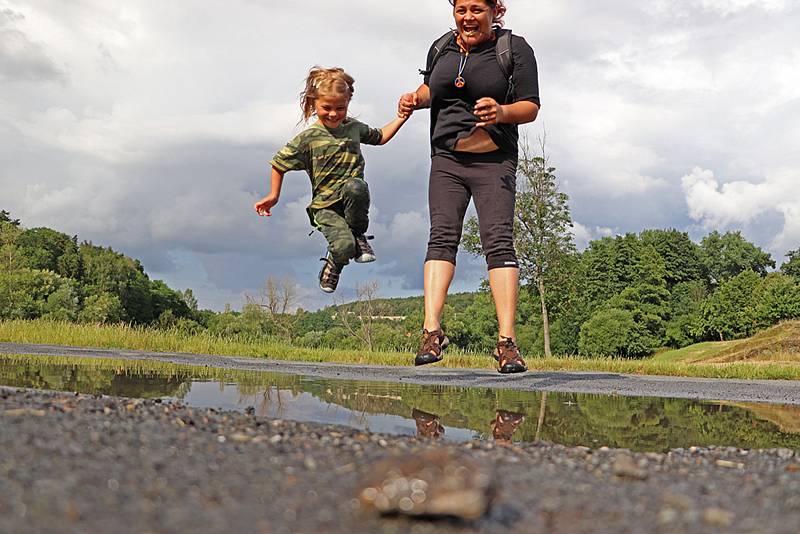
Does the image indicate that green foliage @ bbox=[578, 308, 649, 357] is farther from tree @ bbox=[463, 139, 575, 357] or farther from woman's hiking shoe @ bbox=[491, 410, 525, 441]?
woman's hiking shoe @ bbox=[491, 410, 525, 441]

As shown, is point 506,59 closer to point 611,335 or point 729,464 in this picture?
point 729,464

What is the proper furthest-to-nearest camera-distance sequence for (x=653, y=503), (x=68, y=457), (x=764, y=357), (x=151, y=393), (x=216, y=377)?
(x=764, y=357) < (x=216, y=377) < (x=151, y=393) < (x=68, y=457) < (x=653, y=503)

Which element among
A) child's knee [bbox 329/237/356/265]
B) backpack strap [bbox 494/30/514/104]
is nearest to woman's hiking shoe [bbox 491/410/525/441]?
child's knee [bbox 329/237/356/265]

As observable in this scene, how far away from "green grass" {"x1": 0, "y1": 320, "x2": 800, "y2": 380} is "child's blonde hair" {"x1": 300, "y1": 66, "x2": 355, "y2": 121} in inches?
261

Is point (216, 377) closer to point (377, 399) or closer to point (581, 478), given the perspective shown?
point (377, 399)

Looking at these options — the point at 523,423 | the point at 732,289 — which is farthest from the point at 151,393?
the point at 732,289

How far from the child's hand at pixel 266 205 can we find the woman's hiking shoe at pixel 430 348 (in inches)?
69.4

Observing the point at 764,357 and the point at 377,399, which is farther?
the point at 764,357

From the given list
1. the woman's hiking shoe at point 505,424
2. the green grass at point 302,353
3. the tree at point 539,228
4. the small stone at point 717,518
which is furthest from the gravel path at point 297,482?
the tree at point 539,228

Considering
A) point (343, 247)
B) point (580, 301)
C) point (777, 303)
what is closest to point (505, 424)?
point (343, 247)

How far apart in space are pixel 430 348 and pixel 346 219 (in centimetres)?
131

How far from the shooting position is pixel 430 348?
5.63 metres

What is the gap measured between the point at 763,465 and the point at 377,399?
115 inches

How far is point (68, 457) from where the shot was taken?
2562 mm
